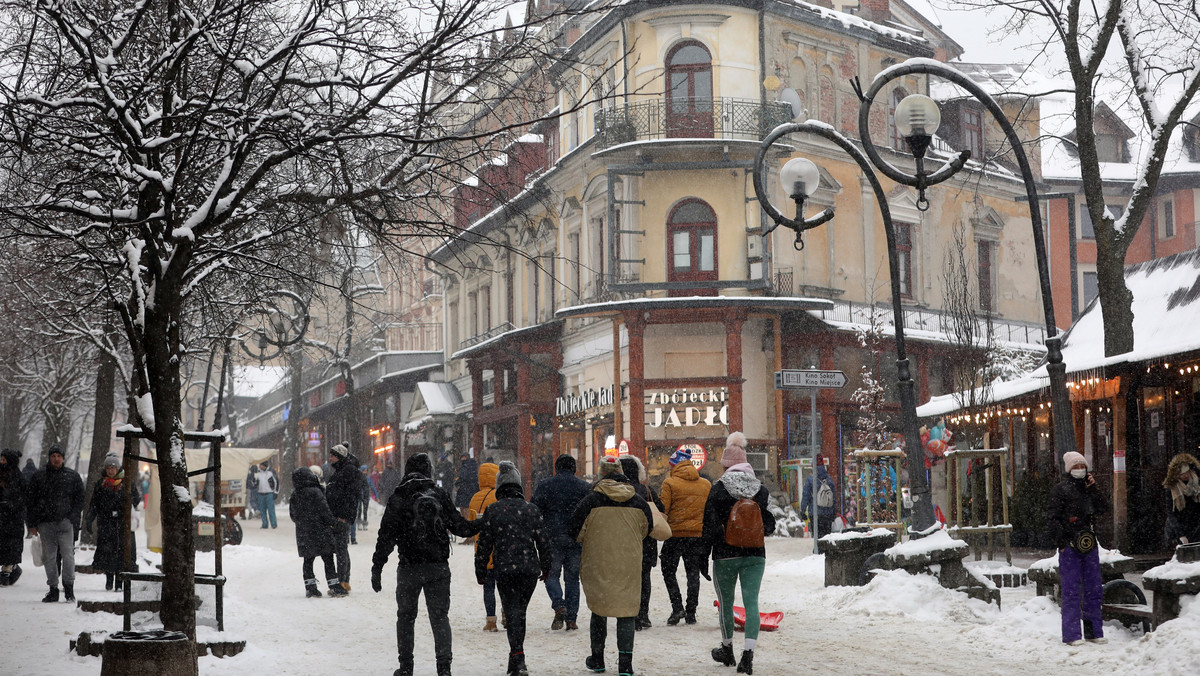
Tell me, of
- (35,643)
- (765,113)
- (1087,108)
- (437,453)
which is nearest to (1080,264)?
(765,113)

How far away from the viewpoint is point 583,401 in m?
36.4

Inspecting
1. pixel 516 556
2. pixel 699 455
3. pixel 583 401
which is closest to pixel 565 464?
pixel 516 556

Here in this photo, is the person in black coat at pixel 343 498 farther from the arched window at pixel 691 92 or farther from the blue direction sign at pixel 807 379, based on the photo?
the arched window at pixel 691 92

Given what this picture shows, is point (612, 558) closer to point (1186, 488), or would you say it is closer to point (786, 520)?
point (1186, 488)

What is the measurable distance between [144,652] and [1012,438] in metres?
18.0

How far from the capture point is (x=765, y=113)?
33.7 meters

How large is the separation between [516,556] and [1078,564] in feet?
15.4

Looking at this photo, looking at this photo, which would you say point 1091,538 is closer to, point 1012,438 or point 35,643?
point 35,643

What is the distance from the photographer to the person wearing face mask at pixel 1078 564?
447 inches

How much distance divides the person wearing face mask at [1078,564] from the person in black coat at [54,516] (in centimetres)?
1096

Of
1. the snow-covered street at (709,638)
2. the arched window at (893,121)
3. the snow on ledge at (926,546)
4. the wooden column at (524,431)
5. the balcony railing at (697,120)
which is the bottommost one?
the snow-covered street at (709,638)

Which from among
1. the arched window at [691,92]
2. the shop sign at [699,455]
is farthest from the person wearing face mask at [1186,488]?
the arched window at [691,92]

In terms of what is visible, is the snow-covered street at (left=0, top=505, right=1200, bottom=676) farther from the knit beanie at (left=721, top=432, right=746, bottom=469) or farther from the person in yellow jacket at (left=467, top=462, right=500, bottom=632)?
the knit beanie at (left=721, top=432, right=746, bottom=469)

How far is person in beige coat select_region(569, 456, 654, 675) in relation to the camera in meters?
10.2
